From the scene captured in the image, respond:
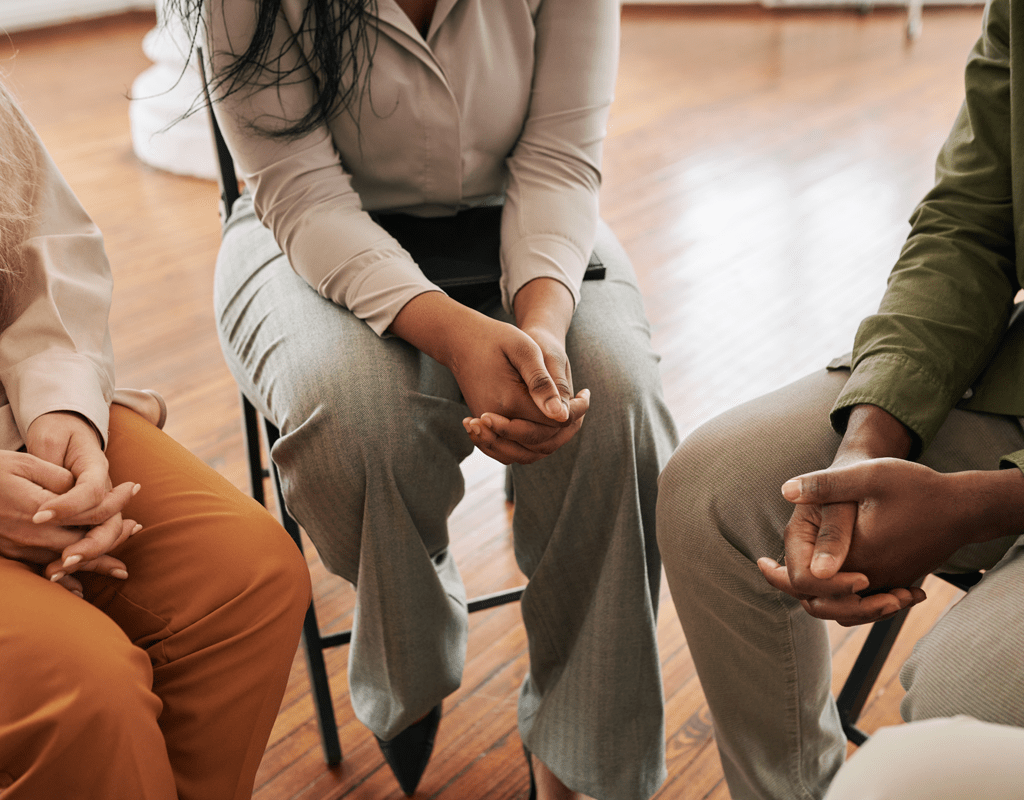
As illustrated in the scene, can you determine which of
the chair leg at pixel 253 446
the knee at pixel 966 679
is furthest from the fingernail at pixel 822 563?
the chair leg at pixel 253 446

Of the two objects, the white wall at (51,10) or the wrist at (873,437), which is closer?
the wrist at (873,437)

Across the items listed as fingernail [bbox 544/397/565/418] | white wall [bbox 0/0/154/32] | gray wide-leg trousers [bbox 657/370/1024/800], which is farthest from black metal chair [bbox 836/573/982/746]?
white wall [bbox 0/0/154/32]

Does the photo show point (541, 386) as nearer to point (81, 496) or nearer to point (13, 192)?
point (81, 496)

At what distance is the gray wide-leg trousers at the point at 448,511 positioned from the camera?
948 mm

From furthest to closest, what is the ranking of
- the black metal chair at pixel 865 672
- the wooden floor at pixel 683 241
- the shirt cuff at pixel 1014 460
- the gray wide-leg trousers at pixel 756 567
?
the wooden floor at pixel 683 241 < the black metal chair at pixel 865 672 < the gray wide-leg trousers at pixel 756 567 < the shirt cuff at pixel 1014 460

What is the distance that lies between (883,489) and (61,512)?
0.65m

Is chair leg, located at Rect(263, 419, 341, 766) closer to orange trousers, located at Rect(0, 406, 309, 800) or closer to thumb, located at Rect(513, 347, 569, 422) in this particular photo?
orange trousers, located at Rect(0, 406, 309, 800)

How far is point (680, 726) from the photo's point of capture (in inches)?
48.8

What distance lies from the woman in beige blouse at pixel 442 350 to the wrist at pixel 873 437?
0.22 m

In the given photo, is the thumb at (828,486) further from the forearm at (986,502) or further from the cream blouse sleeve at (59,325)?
the cream blouse sleeve at (59,325)

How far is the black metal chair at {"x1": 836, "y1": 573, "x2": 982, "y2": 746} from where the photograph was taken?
1.10 meters

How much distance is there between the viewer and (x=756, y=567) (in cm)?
86

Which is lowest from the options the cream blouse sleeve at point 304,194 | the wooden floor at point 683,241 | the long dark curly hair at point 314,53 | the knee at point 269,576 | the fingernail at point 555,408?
the wooden floor at point 683,241

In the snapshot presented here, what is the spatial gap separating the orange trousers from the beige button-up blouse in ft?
0.86
